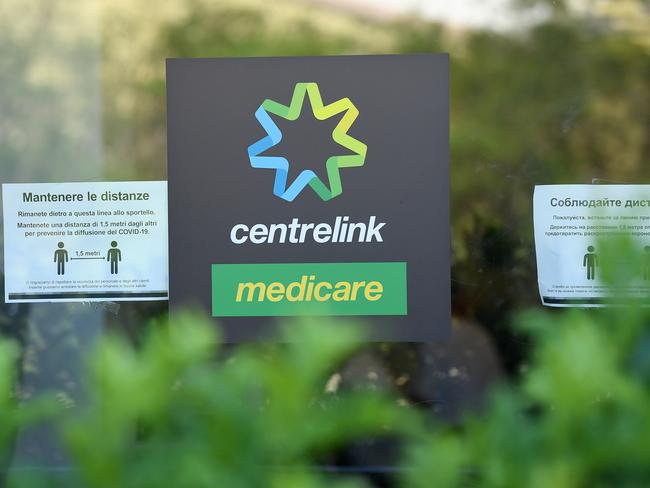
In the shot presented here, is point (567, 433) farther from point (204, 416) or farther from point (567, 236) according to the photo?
point (567, 236)

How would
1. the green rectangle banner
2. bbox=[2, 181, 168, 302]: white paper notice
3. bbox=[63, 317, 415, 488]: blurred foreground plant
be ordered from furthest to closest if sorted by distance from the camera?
bbox=[2, 181, 168, 302]: white paper notice
the green rectangle banner
bbox=[63, 317, 415, 488]: blurred foreground plant

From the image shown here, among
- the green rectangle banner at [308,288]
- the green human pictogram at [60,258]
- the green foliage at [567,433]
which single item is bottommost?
the green foliage at [567,433]

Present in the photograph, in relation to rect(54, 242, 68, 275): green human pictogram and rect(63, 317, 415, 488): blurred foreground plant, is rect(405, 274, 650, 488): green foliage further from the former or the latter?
rect(54, 242, 68, 275): green human pictogram

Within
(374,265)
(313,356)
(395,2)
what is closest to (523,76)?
(395,2)

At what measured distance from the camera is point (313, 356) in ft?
3.22

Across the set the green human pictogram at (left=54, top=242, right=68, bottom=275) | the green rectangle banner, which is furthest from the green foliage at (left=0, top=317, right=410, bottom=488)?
the green human pictogram at (left=54, top=242, right=68, bottom=275)

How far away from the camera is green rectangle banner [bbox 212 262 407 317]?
3.32m

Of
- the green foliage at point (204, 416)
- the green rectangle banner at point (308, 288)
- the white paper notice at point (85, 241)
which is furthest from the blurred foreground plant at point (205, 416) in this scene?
the white paper notice at point (85, 241)

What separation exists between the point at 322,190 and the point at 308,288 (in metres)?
0.35

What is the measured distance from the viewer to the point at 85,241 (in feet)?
11.4

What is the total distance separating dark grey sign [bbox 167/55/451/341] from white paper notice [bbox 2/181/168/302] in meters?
0.18

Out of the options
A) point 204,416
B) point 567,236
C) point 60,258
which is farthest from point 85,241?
point 204,416

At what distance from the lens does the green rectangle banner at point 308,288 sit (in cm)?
332

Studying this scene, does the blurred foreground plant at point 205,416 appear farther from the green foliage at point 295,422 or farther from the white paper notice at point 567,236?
the white paper notice at point 567,236
